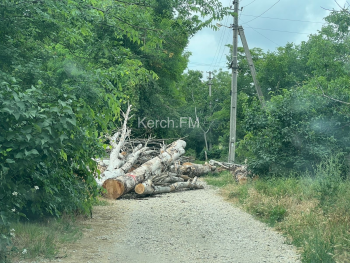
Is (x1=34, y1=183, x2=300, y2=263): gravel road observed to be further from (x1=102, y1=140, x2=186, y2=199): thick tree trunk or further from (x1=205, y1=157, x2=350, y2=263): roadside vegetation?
(x1=102, y1=140, x2=186, y2=199): thick tree trunk

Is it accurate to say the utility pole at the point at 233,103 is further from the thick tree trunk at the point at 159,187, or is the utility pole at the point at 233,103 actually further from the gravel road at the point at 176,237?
the gravel road at the point at 176,237

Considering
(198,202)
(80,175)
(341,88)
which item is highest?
(341,88)

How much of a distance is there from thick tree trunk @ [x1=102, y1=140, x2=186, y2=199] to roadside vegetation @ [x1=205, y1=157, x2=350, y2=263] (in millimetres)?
3240

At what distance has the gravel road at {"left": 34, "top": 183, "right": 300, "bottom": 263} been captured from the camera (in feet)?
19.6

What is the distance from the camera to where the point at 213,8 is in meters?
6.96

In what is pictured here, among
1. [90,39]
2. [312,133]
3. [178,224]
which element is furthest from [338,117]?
[90,39]

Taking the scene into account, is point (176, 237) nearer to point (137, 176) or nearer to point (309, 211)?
point (309, 211)

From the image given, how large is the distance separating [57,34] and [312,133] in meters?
8.43

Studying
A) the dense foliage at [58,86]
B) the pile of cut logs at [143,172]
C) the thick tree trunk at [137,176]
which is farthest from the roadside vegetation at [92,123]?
the thick tree trunk at [137,176]

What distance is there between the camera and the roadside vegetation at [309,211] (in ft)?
18.9

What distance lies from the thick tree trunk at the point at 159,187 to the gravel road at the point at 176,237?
154cm

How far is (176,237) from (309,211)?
2.85m

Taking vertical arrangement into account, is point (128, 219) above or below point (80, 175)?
below

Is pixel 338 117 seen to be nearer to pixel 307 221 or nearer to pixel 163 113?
pixel 307 221
